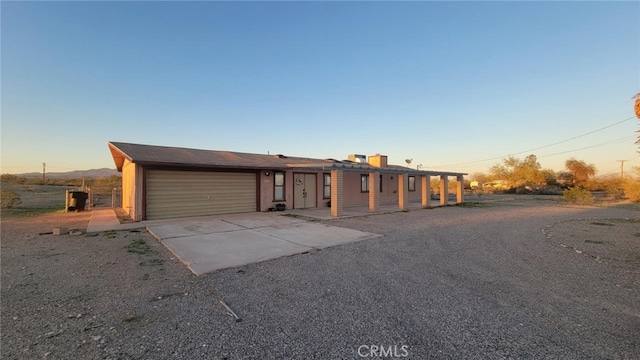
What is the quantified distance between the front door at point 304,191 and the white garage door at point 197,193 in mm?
2379

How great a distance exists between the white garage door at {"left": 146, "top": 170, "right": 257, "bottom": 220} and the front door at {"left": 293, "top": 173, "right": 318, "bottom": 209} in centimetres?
238

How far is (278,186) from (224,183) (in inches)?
113

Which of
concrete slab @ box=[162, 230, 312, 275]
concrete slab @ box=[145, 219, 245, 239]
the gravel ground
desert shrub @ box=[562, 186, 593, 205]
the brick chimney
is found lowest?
the gravel ground

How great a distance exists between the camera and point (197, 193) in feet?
38.6

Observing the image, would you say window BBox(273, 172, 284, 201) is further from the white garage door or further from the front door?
the white garage door

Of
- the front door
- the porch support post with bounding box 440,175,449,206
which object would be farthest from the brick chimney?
the front door

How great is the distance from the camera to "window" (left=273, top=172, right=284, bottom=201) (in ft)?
45.9

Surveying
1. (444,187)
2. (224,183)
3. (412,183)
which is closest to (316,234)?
(224,183)

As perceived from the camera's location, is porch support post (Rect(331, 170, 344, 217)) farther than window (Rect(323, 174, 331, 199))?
No

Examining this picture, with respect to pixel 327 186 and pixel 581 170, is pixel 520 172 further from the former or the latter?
pixel 327 186

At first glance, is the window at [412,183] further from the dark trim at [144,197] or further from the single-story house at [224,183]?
the dark trim at [144,197]

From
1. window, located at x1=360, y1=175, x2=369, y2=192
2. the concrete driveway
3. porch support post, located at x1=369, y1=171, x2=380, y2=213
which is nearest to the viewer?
the concrete driveway

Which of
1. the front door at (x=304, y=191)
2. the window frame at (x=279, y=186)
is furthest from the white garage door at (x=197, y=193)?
the front door at (x=304, y=191)

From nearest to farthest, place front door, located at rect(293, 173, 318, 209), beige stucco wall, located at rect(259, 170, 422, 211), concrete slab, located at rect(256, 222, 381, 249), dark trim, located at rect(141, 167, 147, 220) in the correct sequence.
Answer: concrete slab, located at rect(256, 222, 381, 249) < dark trim, located at rect(141, 167, 147, 220) < beige stucco wall, located at rect(259, 170, 422, 211) < front door, located at rect(293, 173, 318, 209)
